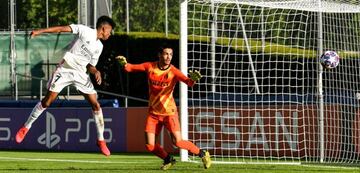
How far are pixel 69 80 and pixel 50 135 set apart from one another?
9.63 m

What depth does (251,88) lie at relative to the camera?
26.0 metres

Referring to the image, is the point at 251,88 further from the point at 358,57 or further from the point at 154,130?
the point at 154,130

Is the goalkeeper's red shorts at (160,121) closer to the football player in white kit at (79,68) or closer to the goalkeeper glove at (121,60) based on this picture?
the football player in white kit at (79,68)

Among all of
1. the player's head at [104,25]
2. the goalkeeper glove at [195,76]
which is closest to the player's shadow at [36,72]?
the player's head at [104,25]

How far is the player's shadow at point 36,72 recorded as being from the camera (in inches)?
1257

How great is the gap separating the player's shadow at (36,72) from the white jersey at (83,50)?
1522 centimetres

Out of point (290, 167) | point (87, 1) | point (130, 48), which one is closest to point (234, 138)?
point (290, 167)

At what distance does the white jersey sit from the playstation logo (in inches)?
377

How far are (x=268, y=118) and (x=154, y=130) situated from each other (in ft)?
19.4

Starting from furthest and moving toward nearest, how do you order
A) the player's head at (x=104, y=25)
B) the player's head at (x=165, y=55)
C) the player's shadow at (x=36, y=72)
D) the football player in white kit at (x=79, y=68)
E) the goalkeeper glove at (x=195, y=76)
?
1. the player's shadow at (x=36, y=72)
2. the football player in white kit at (x=79, y=68)
3. the player's head at (x=104, y=25)
4. the player's head at (x=165, y=55)
5. the goalkeeper glove at (x=195, y=76)

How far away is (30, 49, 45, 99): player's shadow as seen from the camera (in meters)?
31.9

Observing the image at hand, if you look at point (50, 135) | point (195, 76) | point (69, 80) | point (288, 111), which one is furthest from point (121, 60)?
point (50, 135)

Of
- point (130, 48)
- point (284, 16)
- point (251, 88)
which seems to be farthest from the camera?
point (130, 48)

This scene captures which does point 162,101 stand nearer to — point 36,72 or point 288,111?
point 288,111
